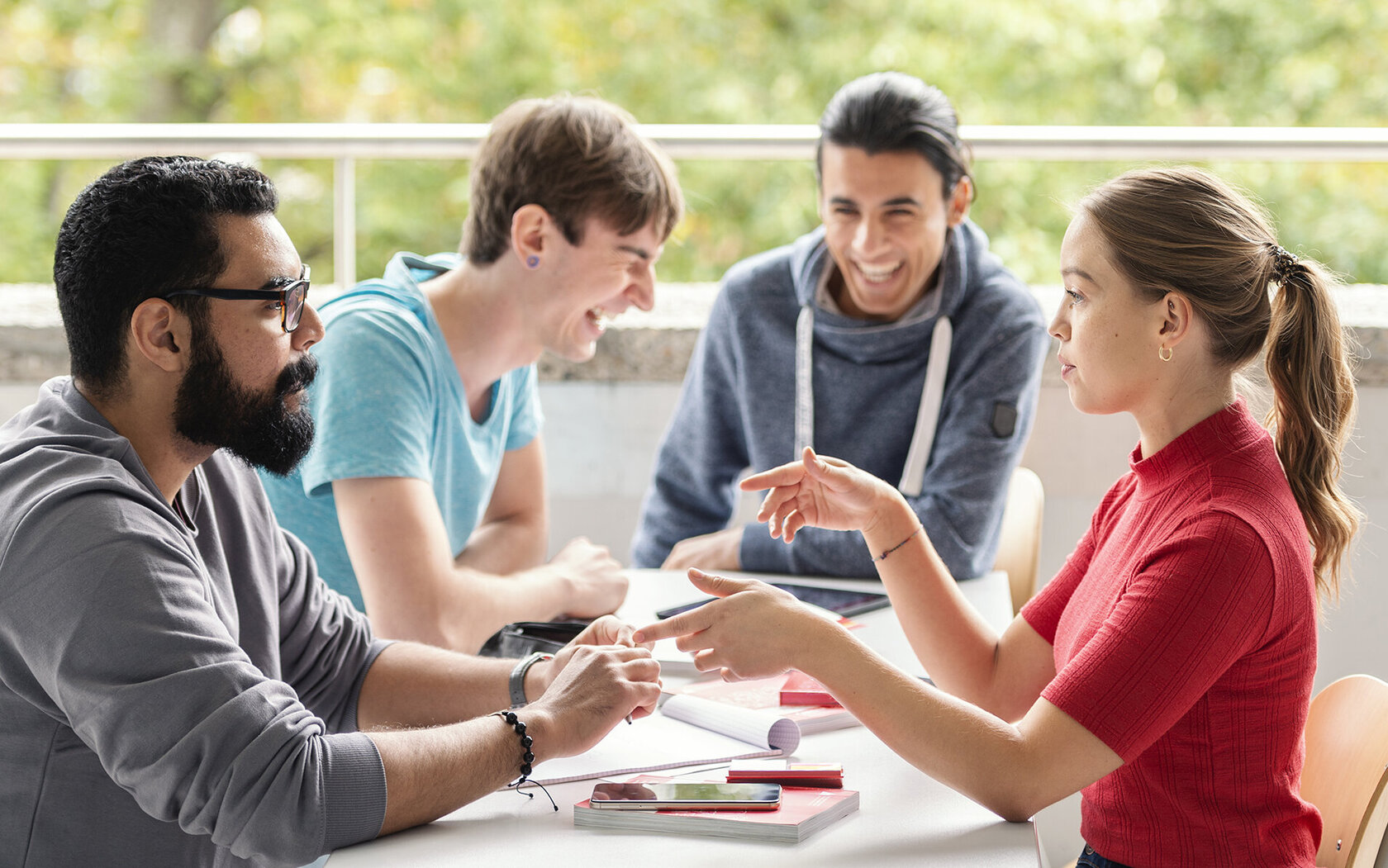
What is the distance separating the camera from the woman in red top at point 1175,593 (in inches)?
48.8

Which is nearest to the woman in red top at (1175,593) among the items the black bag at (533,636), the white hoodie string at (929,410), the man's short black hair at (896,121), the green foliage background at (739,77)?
the black bag at (533,636)

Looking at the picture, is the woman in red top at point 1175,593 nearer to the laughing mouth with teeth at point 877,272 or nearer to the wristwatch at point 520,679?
the wristwatch at point 520,679

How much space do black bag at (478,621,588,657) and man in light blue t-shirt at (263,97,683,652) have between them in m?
0.14

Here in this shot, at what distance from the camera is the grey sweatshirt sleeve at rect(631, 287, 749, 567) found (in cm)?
280

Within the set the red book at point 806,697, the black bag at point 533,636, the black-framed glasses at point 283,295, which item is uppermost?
the black-framed glasses at point 283,295

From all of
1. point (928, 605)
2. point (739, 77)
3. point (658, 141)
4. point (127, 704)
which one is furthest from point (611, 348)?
point (739, 77)

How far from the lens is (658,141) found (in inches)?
121

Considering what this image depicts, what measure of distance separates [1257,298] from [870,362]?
4.16 ft

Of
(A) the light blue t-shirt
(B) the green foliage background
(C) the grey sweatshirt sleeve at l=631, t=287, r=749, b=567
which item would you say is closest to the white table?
(A) the light blue t-shirt

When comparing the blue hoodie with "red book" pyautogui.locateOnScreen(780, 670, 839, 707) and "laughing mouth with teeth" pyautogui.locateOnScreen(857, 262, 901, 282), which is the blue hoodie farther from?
"red book" pyautogui.locateOnScreen(780, 670, 839, 707)

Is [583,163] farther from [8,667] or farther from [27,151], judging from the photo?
[27,151]

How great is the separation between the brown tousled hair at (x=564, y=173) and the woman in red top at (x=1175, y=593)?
2.91 feet

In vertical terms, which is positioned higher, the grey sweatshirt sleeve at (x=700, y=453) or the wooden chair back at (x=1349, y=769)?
the grey sweatshirt sleeve at (x=700, y=453)

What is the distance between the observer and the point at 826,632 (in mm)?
1325
